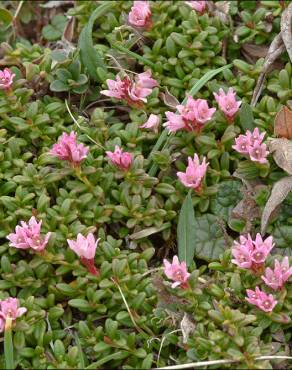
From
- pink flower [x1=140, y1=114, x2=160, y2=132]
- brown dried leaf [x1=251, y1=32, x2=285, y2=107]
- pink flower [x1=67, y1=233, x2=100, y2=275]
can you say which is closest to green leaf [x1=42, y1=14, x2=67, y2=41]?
pink flower [x1=140, y1=114, x2=160, y2=132]

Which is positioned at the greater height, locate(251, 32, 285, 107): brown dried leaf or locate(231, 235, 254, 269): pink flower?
locate(251, 32, 285, 107): brown dried leaf

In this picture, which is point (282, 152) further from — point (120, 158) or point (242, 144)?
point (120, 158)

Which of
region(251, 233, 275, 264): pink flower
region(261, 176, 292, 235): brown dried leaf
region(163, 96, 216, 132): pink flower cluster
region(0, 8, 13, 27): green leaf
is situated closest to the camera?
region(251, 233, 275, 264): pink flower

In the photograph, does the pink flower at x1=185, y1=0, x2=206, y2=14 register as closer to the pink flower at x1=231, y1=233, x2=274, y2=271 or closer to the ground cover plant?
the ground cover plant

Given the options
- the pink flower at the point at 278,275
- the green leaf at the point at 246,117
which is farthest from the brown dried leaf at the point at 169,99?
the pink flower at the point at 278,275

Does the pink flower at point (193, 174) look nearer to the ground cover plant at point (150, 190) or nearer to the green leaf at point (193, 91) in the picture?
the ground cover plant at point (150, 190)

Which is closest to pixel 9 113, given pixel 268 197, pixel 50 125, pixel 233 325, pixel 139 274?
pixel 50 125

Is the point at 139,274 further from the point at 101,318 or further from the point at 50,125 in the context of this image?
the point at 50,125
